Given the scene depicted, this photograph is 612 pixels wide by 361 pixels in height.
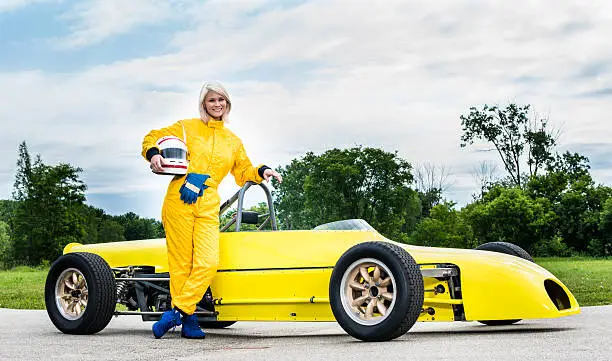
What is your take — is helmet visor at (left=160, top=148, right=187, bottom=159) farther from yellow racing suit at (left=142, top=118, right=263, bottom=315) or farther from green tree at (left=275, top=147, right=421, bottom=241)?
green tree at (left=275, top=147, right=421, bottom=241)

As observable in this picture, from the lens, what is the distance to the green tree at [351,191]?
66.9 meters

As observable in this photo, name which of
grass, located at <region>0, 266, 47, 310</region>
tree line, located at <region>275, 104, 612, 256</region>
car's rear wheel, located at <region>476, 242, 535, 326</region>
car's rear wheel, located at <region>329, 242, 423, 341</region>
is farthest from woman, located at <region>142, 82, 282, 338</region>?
tree line, located at <region>275, 104, 612, 256</region>

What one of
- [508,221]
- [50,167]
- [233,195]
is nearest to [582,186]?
[508,221]

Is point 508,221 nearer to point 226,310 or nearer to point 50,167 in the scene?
point 50,167

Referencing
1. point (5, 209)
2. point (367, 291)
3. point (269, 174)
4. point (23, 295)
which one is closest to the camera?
point (367, 291)

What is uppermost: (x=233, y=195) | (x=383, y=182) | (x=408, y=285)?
(x=383, y=182)

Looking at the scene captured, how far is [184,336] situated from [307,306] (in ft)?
4.25

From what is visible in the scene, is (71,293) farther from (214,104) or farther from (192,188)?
(214,104)

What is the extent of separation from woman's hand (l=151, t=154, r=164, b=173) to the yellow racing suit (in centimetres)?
14

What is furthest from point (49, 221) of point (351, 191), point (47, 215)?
point (351, 191)

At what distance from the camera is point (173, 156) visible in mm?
8852

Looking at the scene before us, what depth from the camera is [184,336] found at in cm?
893

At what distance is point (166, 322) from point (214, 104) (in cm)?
218

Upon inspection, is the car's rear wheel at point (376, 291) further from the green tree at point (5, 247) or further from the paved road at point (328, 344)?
the green tree at point (5, 247)
